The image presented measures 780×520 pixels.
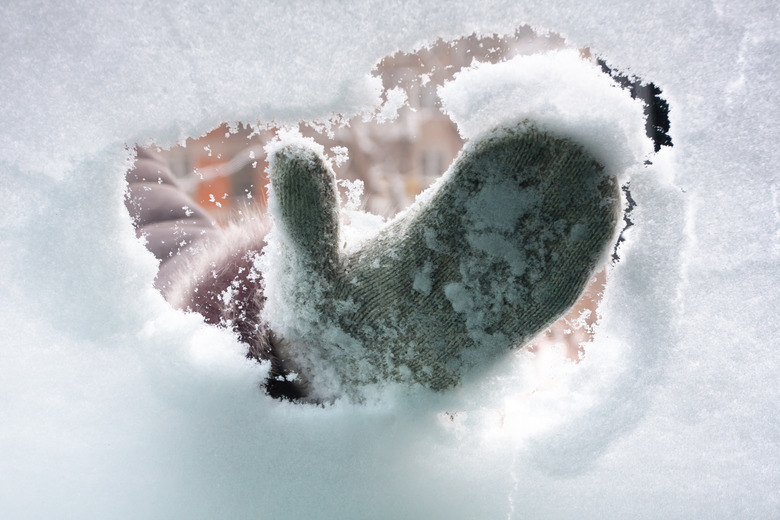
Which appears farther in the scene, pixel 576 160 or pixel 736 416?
pixel 736 416

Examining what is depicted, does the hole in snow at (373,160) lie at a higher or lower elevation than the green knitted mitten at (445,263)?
higher

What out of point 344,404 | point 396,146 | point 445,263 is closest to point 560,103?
point 445,263

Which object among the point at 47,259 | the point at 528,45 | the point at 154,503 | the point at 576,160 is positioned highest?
the point at 528,45

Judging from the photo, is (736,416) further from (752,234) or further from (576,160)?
(576,160)

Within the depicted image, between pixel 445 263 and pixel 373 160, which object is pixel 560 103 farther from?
pixel 373 160

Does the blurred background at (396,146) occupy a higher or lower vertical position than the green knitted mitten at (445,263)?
higher

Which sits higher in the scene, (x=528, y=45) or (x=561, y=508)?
(x=528, y=45)

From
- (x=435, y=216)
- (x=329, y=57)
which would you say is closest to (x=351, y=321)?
(x=435, y=216)
